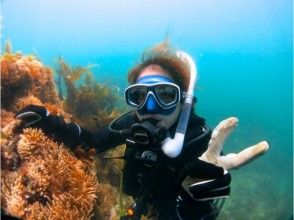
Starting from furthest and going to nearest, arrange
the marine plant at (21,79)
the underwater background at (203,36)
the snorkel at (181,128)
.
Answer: the underwater background at (203,36) < the marine plant at (21,79) < the snorkel at (181,128)

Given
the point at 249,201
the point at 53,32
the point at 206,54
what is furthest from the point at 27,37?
the point at 249,201

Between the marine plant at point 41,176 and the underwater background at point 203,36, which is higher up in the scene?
the marine plant at point 41,176

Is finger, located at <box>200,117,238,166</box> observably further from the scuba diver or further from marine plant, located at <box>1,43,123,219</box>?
marine plant, located at <box>1,43,123,219</box>

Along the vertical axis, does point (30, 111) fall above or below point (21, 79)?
above

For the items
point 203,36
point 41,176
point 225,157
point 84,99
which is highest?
point 41,176

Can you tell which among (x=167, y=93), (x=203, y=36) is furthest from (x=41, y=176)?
(x=203, y=36)

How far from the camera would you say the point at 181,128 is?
3.62 meters

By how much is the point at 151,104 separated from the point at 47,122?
125cm

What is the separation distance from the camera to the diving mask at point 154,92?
12.5 ft

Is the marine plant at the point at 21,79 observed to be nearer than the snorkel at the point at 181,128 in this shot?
No

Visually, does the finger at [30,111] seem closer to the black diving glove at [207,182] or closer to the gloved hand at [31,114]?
the gloved hand at [31,114]

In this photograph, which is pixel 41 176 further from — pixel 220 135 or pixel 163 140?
pixel 220 135

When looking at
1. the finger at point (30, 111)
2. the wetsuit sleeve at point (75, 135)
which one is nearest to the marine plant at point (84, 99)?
the wetsuit sleeve at point (75, 135)

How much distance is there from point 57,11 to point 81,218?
174749 millimetres
